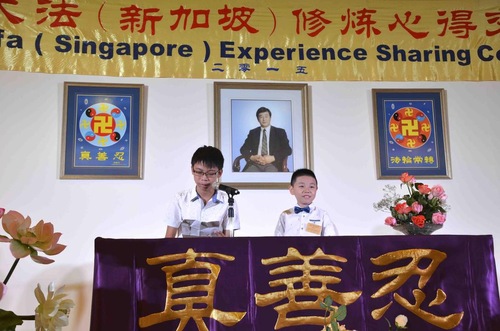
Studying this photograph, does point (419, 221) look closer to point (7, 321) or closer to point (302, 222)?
point (302, 222)

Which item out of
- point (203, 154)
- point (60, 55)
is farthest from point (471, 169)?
point (60, 55)

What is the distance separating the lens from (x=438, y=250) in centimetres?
211

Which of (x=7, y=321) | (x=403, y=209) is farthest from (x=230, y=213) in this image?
(x=7, y=321)

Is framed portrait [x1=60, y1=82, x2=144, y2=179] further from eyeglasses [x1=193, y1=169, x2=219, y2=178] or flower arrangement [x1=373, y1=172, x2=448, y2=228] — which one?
flower arrangement [x1=373, y1=172, x2=448, y2=228]

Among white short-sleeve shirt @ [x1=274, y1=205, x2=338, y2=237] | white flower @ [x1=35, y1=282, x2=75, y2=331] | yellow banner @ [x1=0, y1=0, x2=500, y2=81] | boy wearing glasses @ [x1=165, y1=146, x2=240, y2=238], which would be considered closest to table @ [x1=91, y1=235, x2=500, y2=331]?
boy wearing glasses @ [x1=165, y1=146, x2=240, y2=238]

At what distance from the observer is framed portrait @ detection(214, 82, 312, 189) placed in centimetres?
327

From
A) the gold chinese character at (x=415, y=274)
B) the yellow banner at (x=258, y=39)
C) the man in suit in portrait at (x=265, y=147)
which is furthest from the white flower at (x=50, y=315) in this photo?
the yellow banner at (x=258, y=39)

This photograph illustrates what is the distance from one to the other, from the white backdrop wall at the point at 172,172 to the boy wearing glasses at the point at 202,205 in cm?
42

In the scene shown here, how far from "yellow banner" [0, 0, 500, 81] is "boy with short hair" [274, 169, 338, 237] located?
0.82m

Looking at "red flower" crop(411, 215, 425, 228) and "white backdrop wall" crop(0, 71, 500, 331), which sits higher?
"white backdrop wall" crop(0, 71, 500, 331)

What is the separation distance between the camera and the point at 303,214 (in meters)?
2.92

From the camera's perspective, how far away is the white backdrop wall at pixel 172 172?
122 inches

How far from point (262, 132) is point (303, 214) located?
71 centimetres

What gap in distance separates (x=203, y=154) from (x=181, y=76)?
0.81m
